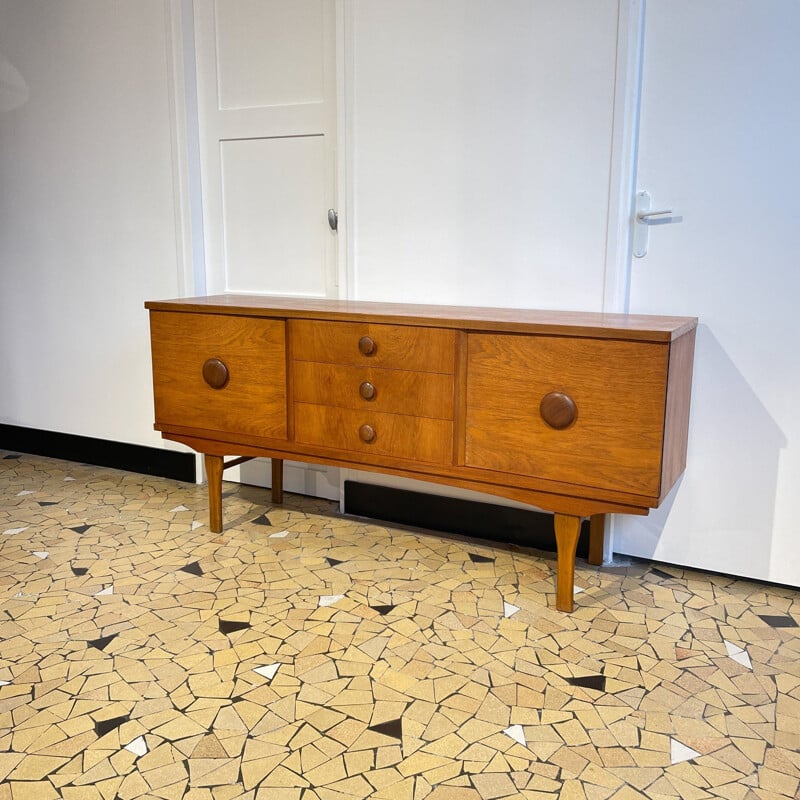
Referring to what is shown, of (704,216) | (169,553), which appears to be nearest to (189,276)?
(169,553)

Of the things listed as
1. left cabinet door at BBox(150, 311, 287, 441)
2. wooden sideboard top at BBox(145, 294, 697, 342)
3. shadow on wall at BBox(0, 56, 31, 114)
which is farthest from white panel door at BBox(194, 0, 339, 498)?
shadow on wall at BBox(0, 56, 31, 114)

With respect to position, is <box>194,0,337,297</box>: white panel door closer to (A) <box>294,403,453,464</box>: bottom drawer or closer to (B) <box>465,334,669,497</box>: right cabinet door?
(A) <box>294,403,453,464</box>: bottom drawer

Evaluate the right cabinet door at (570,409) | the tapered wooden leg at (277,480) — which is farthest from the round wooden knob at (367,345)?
the tapered wooden leg at (277,480)

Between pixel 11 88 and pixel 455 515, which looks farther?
pixel 11 88

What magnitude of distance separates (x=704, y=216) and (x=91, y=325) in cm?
242

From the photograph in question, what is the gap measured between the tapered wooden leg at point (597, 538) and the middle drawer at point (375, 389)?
0.61 meters

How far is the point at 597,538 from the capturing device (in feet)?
7.95

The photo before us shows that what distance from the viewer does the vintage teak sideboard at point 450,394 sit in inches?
75.7

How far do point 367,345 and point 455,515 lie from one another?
2.51ft

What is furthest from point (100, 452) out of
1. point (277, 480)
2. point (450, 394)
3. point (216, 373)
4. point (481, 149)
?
point (481, 149)

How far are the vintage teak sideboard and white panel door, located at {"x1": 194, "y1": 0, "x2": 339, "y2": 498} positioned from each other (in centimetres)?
41

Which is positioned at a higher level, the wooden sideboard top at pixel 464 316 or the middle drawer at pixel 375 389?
the wooden sideboard top at pixel 464 316

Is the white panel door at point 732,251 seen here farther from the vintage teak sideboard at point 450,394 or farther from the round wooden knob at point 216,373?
Answer: the round wooden knob at point 216,373

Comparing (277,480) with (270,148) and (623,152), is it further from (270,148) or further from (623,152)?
(623,152)
